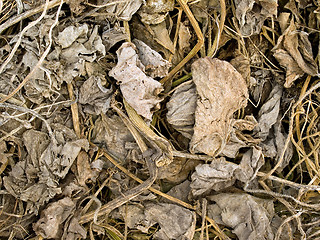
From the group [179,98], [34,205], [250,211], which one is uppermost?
[179,98]

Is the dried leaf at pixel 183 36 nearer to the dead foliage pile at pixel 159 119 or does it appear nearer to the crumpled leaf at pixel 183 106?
the dead foliage pile at pixel 159 119

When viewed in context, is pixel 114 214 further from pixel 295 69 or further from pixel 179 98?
pixel 295 69

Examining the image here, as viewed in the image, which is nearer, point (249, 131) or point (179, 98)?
point (179, 98)

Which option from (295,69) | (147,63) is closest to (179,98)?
(147,63)

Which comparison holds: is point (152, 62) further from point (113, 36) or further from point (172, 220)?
point (172, 220)

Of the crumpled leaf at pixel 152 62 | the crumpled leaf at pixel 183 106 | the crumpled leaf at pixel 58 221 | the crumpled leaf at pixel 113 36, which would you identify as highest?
the crumpled leaf at pixel 113 36

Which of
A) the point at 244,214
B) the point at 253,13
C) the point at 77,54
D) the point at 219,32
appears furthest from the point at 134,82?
the point at 244,214

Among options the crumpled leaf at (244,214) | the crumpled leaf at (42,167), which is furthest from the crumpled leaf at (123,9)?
the crumpled leaf at (244,214)
